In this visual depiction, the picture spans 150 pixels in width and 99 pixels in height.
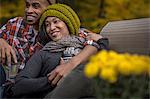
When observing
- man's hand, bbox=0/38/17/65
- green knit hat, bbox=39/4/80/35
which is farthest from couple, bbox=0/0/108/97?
man's hand, bbox=0/38/17/65

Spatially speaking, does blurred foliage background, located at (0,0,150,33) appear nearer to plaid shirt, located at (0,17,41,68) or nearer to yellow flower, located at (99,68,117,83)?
plaid shirt, located at (0,17,41,68)

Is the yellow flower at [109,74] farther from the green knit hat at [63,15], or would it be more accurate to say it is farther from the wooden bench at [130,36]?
the green knit hat at [63,15]

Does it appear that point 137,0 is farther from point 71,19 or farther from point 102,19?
point 71,19

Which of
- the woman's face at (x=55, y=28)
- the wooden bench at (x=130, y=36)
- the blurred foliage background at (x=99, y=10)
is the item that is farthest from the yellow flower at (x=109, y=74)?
the blurred foliage background at (x=99, y=10)

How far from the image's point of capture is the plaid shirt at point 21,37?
9.94 ft

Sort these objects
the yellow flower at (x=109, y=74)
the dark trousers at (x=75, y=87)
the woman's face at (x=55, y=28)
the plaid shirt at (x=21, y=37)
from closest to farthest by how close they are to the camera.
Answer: the yellow flower at (x=109, y=74) → the dark trousers at (x=75, y=87) → the woman's face at (x=55, y=28) → the plaid shirt at (x=21, y=37)

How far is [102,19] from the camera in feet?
19.4

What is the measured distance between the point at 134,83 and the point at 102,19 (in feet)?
15.2

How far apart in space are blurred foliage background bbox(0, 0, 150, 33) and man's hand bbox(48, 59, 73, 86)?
2.70 meters

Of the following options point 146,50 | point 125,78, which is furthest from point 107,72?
point 146,50

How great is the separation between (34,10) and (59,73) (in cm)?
74

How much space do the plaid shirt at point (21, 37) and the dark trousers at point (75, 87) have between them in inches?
30.9

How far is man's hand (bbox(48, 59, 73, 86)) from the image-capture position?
97.9 inches

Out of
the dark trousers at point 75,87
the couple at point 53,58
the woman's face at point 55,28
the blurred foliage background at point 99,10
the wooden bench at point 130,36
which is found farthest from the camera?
the blurred foliage background at point 99,10
